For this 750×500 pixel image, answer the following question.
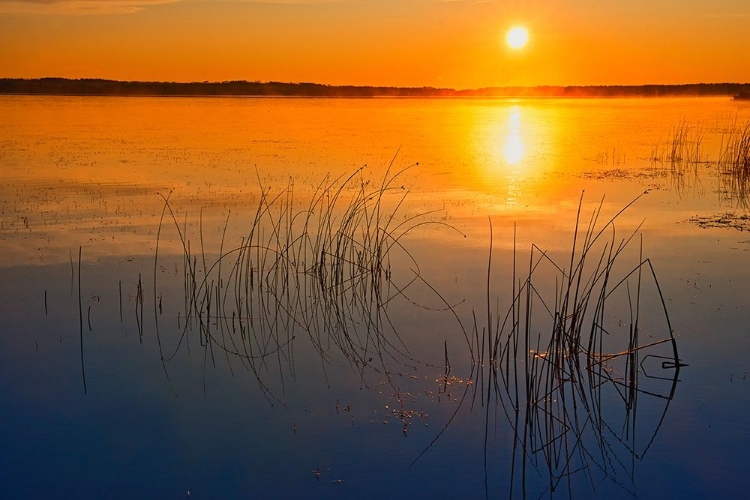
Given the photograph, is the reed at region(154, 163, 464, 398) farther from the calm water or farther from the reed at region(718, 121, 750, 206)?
the reed at region(718, 121, 750, 206)

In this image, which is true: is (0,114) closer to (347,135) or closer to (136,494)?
(347,135)

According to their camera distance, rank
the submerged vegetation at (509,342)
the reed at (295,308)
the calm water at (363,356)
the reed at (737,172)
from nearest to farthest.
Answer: the calm water at (363,356)
the submerged vegetation at (509,342)
the reed at (295,308)
the reed at (737,172)

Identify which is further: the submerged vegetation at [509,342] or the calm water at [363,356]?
the submerged vegetation at [509,342]

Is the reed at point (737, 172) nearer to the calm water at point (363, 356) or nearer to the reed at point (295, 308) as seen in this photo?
the calm water at point (363, 356)

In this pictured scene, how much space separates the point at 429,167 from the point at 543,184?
2.63m

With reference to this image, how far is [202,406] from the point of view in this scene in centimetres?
442

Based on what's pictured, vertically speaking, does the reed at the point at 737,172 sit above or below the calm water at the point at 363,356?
above

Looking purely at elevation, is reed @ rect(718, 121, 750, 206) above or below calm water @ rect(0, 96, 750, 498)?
above

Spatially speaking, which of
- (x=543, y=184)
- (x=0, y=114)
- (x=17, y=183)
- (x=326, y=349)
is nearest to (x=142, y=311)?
(x=326, y=349)

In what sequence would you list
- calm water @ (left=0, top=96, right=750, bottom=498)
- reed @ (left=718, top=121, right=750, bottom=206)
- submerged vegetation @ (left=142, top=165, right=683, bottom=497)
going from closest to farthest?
calm water @ (left=0, top=96, right=750, bottom=498) < submerged vegetation @ (left=142, top=165, right=683, bottom=497) < reed @ (left=718, top=121, right=750, bottom=206)

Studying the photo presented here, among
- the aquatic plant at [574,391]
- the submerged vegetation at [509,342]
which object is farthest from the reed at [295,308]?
the aquatic plant at [574,391]

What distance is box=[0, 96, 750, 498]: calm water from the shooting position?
373 cm

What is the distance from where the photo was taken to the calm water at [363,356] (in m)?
3.73

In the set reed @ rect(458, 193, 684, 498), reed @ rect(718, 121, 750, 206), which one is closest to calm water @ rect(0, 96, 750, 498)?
reed @ rect(458, 193, 684, 498)
